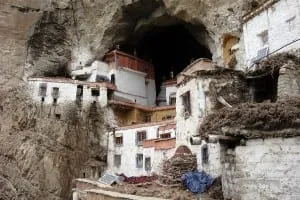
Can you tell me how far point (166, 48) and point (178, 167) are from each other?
27268mm

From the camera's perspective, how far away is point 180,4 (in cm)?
3462

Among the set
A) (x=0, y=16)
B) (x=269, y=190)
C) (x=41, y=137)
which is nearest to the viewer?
(x=269, y=190)

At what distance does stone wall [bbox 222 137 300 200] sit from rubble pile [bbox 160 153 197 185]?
16.0 ft

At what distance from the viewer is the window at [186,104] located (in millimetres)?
23000

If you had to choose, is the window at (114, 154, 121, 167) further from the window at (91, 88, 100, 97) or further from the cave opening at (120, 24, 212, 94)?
the cave opening at (120, 24, 212, 94)

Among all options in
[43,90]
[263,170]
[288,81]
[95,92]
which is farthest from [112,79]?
[263,170]

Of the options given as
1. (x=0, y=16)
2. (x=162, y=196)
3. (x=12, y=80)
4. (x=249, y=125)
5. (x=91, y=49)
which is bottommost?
(x=162, y=196)

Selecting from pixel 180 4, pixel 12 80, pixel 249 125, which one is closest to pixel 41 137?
pixel 12 80

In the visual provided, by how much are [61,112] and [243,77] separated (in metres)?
18.0

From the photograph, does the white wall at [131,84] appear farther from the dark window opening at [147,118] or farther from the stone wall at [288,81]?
the stone wall at [288,81]

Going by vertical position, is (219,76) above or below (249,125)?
above

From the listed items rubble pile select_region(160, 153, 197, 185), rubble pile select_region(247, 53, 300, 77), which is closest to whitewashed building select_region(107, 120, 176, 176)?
rubble pile select_region(160, 153, 197, 185)

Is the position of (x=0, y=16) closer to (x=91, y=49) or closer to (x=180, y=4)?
(x=91, y=49)

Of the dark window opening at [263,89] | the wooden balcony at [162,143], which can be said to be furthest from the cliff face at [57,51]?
the dark window opening at [263,89]
